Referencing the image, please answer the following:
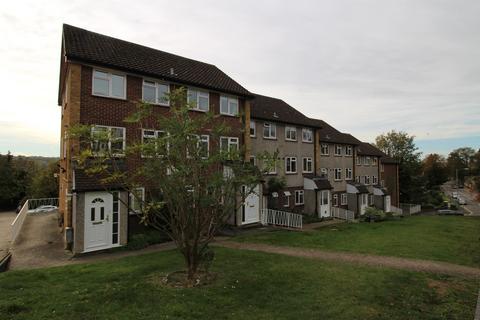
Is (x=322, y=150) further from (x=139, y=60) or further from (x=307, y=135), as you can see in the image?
(x=139, y=60)

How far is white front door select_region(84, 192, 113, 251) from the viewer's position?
41.0 ft

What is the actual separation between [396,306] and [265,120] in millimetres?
17855

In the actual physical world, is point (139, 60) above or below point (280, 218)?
above

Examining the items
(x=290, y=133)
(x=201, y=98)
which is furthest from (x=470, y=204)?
(x=201, y=98)

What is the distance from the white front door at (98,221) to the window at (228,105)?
8.80 m

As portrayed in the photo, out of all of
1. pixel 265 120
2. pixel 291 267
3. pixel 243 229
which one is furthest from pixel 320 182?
pixel 291 267

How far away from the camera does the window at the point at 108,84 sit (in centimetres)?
1377

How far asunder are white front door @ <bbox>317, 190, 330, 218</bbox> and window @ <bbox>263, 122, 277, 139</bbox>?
6.79m

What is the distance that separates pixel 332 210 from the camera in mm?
28594

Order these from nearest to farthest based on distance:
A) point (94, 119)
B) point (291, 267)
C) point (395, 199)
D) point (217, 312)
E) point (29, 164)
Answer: point (217, 312)
point (291, 267)
point (94, 119)
point (395, 199)
point (29, 164)

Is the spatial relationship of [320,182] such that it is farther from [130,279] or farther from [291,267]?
[130,279]

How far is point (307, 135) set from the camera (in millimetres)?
27531

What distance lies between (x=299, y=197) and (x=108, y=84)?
17.6m

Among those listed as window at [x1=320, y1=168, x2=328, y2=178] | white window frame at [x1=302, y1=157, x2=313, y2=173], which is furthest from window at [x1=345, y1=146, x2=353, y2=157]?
white window frame at [x1=302, y1=157, x2=313, y2=173]
